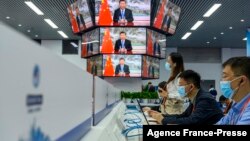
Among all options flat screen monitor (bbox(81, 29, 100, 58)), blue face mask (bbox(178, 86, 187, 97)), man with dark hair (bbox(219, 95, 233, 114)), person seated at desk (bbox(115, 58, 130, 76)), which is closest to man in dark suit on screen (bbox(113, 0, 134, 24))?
flat screen monitor (bbox(81, 29, 100, 58))

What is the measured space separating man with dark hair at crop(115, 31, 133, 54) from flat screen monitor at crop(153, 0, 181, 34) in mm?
836

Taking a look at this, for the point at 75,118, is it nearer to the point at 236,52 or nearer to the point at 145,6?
the point at 145,6

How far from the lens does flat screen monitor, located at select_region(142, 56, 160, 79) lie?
334 inches

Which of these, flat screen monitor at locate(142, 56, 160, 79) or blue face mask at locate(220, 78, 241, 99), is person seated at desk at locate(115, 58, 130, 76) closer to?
flat screen monitor at locate(142, 56, 160, 79)

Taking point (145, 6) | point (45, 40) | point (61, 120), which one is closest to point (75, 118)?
point (61, 120)

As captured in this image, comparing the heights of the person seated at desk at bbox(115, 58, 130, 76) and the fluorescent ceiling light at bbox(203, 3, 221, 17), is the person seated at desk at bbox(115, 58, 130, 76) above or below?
below

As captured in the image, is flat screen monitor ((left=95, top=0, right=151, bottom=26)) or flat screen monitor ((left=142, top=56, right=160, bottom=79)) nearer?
flat screen monitor ((left=95, top=0, right=151, bottom=26))

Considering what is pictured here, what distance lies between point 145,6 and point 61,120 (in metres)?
7.35

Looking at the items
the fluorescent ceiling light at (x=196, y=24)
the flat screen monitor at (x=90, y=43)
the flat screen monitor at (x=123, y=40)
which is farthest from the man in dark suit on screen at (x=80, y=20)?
the fluorescent ceiling light at (x=196, y=24)

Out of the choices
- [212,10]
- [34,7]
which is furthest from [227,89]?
[34,7]

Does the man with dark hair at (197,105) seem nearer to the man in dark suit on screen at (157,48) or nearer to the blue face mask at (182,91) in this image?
the blue face mask at (182,91)

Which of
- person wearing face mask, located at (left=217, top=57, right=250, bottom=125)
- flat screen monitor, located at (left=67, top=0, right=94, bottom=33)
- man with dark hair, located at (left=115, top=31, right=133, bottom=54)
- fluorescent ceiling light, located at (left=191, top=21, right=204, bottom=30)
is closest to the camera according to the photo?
person wearing face mask, located at (left=217, top=57, right=250, bottom=125)

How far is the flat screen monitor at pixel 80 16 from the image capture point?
8.40 metres

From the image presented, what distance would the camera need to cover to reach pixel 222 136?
3.89 ft
